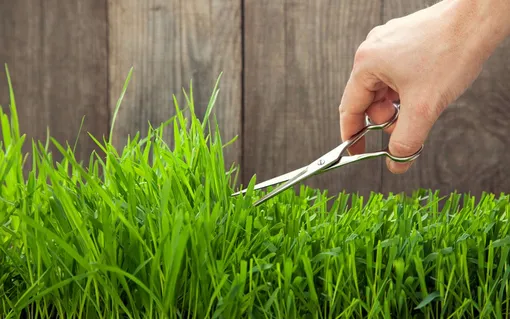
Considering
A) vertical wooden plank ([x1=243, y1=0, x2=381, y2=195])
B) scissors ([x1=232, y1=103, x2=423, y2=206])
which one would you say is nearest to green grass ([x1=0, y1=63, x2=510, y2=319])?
scissors ([x1=232, y1=103, x2=423, y2=206])

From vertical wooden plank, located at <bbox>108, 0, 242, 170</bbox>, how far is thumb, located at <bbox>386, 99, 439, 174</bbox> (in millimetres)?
741

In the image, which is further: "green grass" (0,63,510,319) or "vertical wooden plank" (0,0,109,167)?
"vertical wooden plank" (0,0,109,167)

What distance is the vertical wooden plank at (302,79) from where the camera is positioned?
5.03 feet

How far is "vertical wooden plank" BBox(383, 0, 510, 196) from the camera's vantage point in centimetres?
153

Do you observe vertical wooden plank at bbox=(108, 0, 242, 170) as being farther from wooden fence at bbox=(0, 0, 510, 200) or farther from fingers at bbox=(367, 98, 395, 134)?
fingers at bbox=(367, 98, 395, 134)

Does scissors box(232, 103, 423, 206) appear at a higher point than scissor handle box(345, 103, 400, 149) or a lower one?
lower

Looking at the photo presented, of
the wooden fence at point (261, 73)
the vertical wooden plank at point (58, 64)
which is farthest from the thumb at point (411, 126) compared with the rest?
the vertical wooden plank at point (58, 64)

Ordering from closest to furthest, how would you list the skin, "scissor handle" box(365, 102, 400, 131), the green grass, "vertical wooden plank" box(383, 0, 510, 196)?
the green grass
the skin
"scissor handle" box(365, 102, 400, 131)
"vertical wooden plank" box(383, 0, 510, 196)

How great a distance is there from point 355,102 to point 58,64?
0.94 metres

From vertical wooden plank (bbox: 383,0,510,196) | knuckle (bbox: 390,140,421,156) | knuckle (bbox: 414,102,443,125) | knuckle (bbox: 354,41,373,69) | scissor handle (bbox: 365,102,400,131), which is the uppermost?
knuckle (bbox: 354,41,373,69)

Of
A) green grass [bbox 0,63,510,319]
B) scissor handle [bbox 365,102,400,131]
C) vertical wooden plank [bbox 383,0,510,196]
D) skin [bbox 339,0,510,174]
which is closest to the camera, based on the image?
green grass [bbox 0,63,510,319]

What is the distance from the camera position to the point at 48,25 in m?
1.60

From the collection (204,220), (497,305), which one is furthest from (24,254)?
(497,305)

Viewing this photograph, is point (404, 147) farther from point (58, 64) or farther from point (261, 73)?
point (58, 64)
